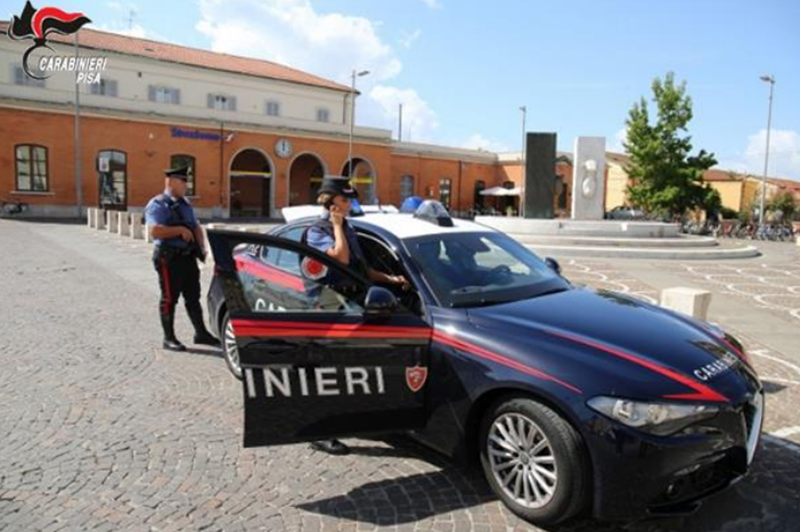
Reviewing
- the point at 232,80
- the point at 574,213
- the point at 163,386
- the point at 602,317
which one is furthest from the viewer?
the point at 232,80

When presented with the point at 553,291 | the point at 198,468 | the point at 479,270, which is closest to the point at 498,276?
the point at 479,270

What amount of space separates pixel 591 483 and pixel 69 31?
40.6m

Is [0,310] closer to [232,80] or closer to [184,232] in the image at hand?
[184,232]

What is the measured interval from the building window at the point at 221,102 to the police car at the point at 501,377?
42997 millimetres

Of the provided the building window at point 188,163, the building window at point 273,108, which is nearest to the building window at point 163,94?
the building window at point 273,108

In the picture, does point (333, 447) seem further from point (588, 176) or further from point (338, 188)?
point (588, 176)

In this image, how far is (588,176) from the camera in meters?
25.3

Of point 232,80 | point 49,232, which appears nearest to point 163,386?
point 49,232

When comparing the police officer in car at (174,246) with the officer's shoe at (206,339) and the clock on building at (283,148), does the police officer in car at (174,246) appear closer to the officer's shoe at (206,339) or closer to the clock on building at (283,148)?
the officer's shoe at (206,339)

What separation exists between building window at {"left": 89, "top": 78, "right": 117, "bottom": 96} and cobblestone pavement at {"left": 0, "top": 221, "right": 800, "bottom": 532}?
38492mm

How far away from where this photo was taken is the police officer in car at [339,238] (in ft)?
14.0

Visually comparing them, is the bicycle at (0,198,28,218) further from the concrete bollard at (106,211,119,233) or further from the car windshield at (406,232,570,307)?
the car windshield at (406,232,570,307)

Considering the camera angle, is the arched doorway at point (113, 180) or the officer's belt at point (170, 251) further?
the arched doorway at point (113, 180)

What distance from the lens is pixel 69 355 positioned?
634 centimetres
